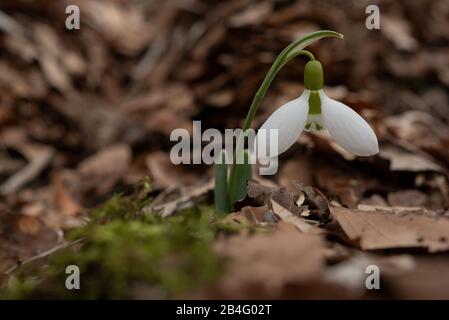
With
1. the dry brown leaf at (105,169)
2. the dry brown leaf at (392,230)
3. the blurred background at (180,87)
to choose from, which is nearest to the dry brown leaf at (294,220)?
the dry brown leaf at (392,230)

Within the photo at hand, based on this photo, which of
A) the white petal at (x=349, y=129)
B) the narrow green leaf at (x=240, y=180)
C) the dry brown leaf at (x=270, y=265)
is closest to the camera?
the dry brown leaf at (x=270, y=265)

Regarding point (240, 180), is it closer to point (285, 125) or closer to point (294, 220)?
point (285, 125)

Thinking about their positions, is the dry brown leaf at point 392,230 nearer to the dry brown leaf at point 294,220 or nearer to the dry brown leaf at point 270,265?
the dry brown leaf at point 294,220

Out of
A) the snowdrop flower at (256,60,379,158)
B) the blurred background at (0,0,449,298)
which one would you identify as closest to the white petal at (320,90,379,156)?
the snowdrop flower at (256,60,379,158)

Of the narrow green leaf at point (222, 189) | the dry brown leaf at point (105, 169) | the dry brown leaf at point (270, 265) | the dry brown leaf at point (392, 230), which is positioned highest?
the dry brown leaf at point (105, 169)

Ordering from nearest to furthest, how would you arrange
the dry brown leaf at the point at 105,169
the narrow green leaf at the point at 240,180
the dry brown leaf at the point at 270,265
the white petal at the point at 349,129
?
1. the dry brown leaf at the point at 270,265
2. the white petal at the point at 349,129
3. the narrow green leaf at the point at 240,180
4. the dry brown leaf at the point at 105,169

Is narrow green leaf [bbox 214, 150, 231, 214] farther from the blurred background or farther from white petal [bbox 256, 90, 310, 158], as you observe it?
the blurred background

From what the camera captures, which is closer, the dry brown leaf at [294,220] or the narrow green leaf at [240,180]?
the dry brown leaf at [294,220]

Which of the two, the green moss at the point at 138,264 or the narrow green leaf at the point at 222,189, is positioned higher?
the narrow green leaf at the point at 222,189
